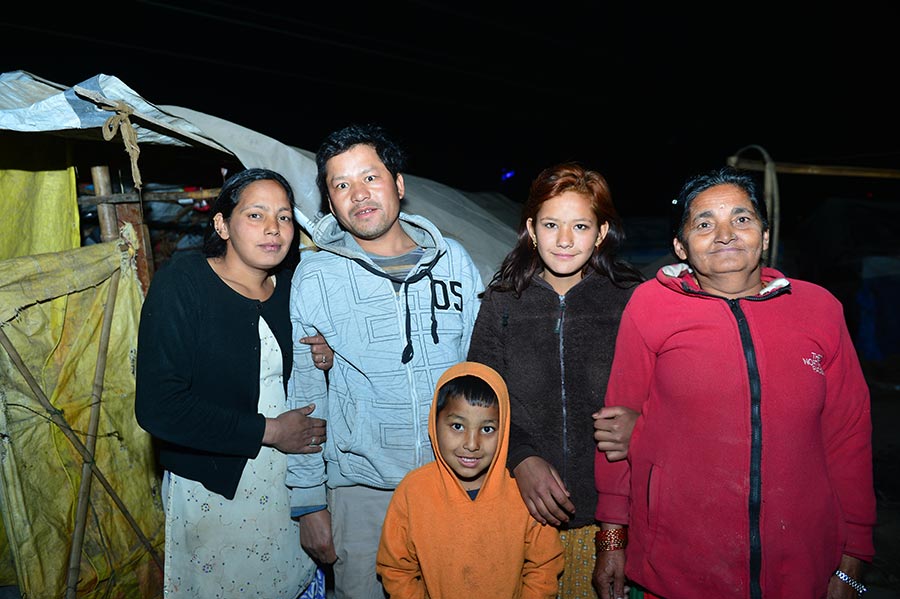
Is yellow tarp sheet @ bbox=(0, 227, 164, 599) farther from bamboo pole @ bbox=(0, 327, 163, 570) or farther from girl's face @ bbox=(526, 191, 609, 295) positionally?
girl's face @ bbox=(526, 191, 609, 295)

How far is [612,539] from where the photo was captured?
6.63ft

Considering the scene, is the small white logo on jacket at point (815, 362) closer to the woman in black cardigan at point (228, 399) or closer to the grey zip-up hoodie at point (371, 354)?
the grey zip-up hoodie at point (371, 354)

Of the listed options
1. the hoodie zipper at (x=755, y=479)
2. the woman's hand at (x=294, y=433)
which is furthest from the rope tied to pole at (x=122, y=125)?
the hoodie zipper at (x=755, y=479)

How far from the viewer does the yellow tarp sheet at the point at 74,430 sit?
280cm

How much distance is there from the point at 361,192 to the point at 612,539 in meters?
1.68

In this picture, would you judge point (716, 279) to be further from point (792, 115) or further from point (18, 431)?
point (792, 115)

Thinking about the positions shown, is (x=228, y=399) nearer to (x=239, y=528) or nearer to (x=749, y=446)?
(x=239, y=528)

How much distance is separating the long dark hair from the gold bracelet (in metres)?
0.95

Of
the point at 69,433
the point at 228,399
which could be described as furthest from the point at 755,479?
the point at 69,433

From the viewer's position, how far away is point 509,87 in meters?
12.6

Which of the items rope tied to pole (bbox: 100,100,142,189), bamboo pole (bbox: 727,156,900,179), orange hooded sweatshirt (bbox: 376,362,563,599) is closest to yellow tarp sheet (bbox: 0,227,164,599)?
rope tied to pole (bbox: 100,100,142,189)

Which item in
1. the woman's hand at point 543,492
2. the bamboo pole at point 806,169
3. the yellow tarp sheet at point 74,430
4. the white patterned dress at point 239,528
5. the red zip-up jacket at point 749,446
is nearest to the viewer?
the red zip-up jacket at point 749,446

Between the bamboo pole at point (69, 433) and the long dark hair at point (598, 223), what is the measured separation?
2525 millimetres

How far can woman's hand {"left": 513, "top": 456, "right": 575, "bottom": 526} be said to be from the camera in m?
1.94
